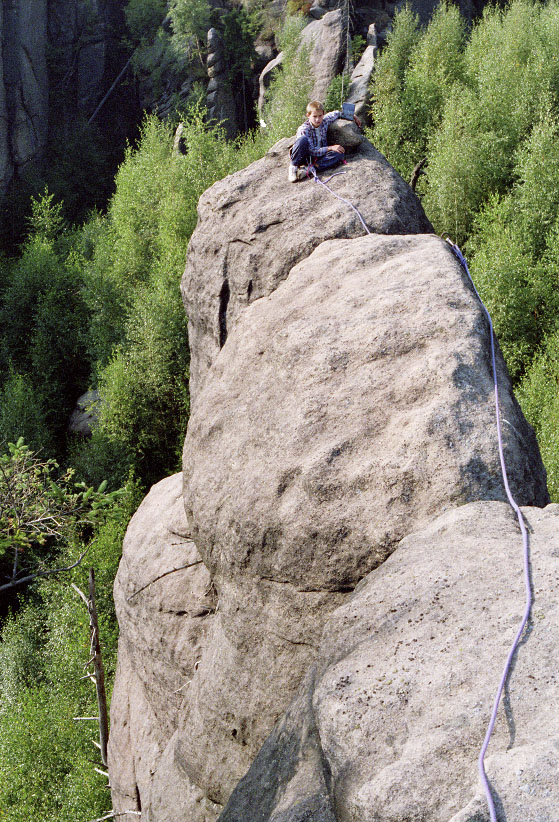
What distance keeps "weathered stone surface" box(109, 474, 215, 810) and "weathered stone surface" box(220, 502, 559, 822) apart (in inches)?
150

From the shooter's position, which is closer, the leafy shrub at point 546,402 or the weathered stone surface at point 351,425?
the weathered stone surface at point 351,425

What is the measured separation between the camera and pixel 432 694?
13.8ft

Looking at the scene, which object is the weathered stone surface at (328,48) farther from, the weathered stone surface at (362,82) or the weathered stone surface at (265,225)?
the weathered stone surface at (265,225)

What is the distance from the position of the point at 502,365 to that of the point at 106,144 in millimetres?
36790

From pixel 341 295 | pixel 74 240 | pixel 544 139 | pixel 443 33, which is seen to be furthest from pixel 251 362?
pixel 74 240

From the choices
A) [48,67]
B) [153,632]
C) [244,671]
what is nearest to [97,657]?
[153,632]

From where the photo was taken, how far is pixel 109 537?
2234cm

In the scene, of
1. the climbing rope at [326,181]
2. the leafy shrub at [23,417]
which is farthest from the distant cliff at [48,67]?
the climbing rope at [326,181]

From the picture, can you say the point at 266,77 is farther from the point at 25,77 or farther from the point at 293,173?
the point at 293,173

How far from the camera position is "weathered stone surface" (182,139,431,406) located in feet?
31.3

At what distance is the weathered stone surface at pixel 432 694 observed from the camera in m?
3.73

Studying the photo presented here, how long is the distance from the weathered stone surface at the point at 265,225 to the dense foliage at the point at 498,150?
8.89 meters

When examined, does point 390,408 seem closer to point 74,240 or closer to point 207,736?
point 207,736

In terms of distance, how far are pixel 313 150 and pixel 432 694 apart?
817 cm
